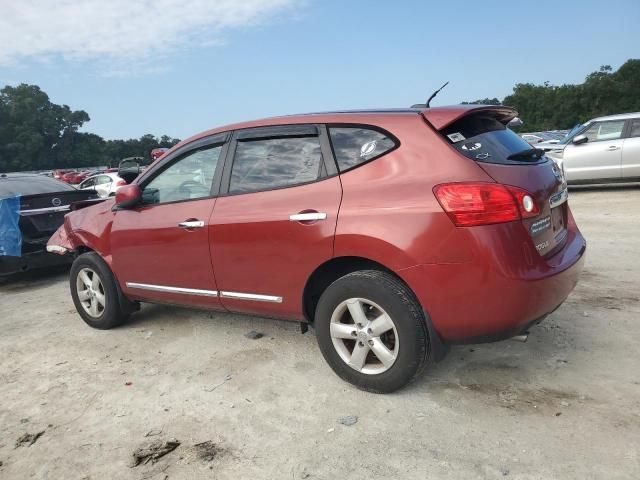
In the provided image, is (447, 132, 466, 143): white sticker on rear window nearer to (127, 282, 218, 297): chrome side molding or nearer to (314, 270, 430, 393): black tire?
(314, 270, 430, 393): black tire

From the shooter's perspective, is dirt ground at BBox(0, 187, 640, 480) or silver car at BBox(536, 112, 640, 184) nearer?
dirt ground at BBox(0, 187, 640, 480)

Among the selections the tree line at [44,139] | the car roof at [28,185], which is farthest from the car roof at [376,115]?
the tree line at [44,139]

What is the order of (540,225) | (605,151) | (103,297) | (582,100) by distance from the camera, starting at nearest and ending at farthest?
(540,225)
(103,297)
(605,151)
(582,100)

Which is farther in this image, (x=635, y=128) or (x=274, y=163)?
(x=635, y=128)

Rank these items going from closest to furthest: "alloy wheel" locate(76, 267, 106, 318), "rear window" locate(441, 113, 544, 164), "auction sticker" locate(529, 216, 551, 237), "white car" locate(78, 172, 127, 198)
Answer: "auction sticker" locate(529, 216, 551, 237)
"rear window" locate(441, 113, 544, 164)
"alloy wheel" locate(76, 267, 106, 318)
"white car" locate(78, 172, 127, 198)

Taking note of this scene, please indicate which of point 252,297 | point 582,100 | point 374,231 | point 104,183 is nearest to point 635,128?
point 374,231

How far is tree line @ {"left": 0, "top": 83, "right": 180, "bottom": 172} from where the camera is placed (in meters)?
89.2

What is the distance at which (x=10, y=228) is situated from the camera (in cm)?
654

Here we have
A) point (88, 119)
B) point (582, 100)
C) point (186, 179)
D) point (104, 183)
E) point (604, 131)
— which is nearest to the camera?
point (186, 179)

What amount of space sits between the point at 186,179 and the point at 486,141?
2.21 meters

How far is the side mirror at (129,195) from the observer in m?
4.19

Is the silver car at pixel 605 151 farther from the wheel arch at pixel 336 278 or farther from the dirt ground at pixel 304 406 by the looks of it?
the wheel arch at pixel 336 278

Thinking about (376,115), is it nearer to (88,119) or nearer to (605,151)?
(605,151)

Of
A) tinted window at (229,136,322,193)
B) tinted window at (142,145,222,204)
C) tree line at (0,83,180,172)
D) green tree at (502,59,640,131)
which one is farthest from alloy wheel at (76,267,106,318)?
tree line at (0,83,180,172)
